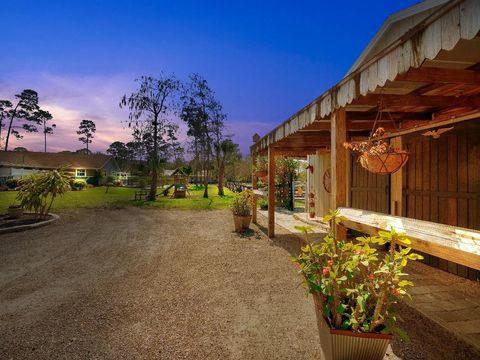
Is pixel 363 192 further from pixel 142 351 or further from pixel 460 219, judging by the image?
pixel 142 351

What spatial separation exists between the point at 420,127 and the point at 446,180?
3.62ft

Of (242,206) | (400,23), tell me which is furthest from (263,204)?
(400,23)

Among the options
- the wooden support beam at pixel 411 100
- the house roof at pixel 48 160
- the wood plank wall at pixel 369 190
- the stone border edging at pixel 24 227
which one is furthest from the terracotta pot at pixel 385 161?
the house roof at pixel 48 160

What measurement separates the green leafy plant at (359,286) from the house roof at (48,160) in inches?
1671

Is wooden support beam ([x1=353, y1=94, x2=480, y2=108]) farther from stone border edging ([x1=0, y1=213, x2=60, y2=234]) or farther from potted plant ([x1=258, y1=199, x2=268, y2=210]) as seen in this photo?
potted plant ([x1=258, y1=199, x2=268, y2=210])

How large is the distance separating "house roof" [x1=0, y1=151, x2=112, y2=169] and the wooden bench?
1672 inches

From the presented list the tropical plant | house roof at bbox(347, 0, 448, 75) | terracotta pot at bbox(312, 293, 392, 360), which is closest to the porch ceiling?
terracotta pot at bbox(312, 293, 392, 360)

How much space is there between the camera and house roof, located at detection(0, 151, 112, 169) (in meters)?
36.7

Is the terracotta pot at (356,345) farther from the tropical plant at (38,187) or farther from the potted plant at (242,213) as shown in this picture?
the tropical plant at (38,187)

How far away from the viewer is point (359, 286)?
1853mm

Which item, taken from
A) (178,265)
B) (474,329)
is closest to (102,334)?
(178,265)

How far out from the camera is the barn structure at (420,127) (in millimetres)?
1736

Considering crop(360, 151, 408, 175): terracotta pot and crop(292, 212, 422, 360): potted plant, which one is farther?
crop(360, 151, 408, 175): terracotta pot

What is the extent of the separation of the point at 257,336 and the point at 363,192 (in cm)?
545
